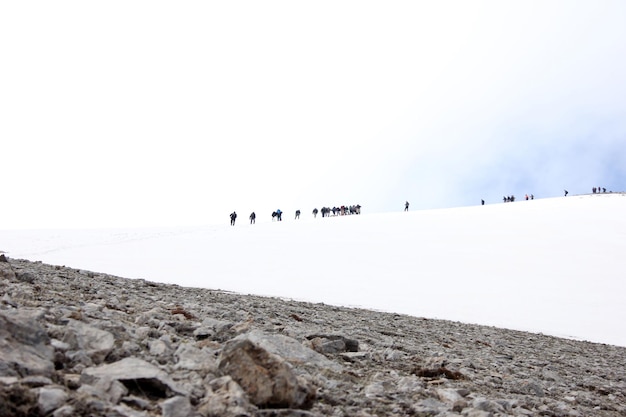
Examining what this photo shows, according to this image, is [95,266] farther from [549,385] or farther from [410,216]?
[410,216]

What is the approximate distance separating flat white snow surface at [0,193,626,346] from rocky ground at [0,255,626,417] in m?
9.34

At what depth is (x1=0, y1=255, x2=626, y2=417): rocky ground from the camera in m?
3.38

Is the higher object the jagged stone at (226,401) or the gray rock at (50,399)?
the gray rock at (50,399)

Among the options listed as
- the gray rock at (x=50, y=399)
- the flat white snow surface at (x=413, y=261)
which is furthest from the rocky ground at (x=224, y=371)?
the flat white snow surface at (x=413, y=261)

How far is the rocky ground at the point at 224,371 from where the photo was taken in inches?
133

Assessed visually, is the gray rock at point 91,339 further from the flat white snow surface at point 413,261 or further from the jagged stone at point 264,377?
the flat white snow surface at point 413,261

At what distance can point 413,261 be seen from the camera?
89.7 ft

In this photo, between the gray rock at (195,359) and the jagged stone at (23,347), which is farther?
the gray rock at (195,359)

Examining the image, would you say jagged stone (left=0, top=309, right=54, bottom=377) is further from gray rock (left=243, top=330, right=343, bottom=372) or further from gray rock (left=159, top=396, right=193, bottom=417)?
gray rock (left=243, top=330, right=343, bottom=372)

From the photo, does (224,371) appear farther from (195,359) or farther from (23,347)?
(23,347)

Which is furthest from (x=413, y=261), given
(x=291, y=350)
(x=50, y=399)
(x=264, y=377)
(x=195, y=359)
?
(x=50, y=399)

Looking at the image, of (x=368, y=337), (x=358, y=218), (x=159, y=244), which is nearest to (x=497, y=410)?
(x=368, y=337)

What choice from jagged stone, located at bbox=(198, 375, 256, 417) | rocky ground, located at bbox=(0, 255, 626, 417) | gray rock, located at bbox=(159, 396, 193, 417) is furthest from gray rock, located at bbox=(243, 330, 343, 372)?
gray rock, located at bbox=(159, 396, 193, 417)

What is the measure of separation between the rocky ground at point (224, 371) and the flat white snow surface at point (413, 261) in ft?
30.6
